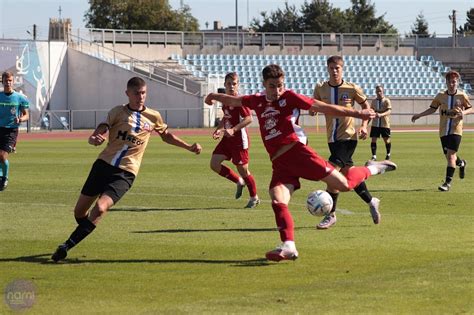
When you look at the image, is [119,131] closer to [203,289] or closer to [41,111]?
[203,289]

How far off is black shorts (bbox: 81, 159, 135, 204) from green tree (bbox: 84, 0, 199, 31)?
83.0 metres

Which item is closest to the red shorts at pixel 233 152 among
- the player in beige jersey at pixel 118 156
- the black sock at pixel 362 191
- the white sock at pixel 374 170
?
the black sock at pixel 362 191

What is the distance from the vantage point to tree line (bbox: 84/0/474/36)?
93438 mm

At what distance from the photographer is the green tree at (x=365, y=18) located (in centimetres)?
11012

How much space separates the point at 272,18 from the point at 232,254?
339ft

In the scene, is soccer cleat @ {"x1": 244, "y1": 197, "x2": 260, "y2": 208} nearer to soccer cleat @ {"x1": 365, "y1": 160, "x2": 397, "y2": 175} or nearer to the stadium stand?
soccer cleat @ {"x1": 365, "y1": 160, "x2": 397, "y2": 175}

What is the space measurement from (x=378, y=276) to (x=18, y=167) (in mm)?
17100

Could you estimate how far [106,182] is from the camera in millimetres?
10914

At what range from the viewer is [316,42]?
72.2 meters

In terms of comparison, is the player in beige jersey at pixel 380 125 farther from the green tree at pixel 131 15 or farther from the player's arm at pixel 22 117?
the green tree at pixel 131 15

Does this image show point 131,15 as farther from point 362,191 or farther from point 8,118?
point 362,191

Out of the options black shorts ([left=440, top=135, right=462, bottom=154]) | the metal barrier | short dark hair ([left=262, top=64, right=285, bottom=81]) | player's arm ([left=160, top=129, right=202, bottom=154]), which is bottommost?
black shorts ([left=440, top=135, right=462, bottom=154])

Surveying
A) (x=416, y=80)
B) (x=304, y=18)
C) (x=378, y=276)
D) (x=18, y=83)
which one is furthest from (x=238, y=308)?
(x=304, y=18)

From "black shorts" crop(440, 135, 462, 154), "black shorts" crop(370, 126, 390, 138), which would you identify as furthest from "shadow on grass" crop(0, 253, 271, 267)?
"black shorts" crop(370, 126, 390, 138)
